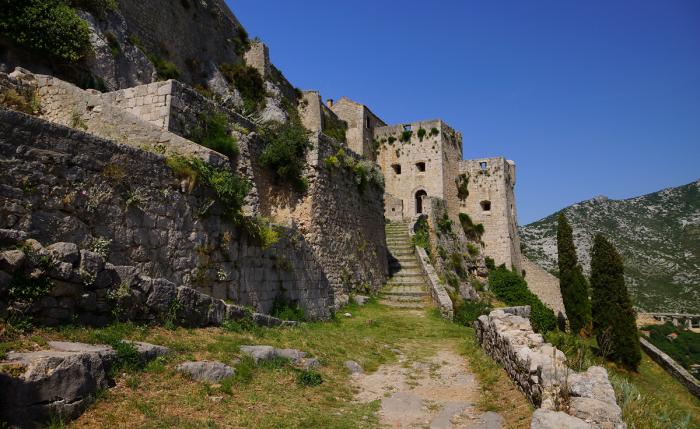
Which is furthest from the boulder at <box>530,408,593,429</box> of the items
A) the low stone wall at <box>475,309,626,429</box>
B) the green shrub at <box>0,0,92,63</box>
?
the green shrub at <box>0,0,92,63</box>

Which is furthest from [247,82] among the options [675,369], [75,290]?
[675,369]

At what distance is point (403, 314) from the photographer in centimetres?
1536

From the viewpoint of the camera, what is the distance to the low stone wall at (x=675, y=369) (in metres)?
23.9

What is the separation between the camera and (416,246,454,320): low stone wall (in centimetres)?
1534

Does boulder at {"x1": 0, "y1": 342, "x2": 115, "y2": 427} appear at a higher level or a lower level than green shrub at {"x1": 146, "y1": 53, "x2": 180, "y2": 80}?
lower

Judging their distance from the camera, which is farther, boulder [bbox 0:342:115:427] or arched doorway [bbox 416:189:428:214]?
arched doorway [bbox 416:189:428:214]

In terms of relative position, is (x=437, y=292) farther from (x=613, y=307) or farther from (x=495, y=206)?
(x=495, y=206)

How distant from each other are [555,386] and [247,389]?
11.7ft

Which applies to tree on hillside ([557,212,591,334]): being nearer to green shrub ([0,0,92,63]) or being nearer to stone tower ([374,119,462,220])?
stone tower ([374,119,462,220])

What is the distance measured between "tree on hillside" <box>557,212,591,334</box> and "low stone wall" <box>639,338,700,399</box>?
17.9ft

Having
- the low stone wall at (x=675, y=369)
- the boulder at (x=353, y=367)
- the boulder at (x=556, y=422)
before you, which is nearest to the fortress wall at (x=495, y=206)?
the low stone wall at (x=675, y=369)

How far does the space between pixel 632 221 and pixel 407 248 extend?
221ft

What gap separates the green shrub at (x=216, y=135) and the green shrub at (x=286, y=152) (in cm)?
125

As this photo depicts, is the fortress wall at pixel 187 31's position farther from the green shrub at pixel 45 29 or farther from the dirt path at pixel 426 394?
the dirt path at pixel 426 394
